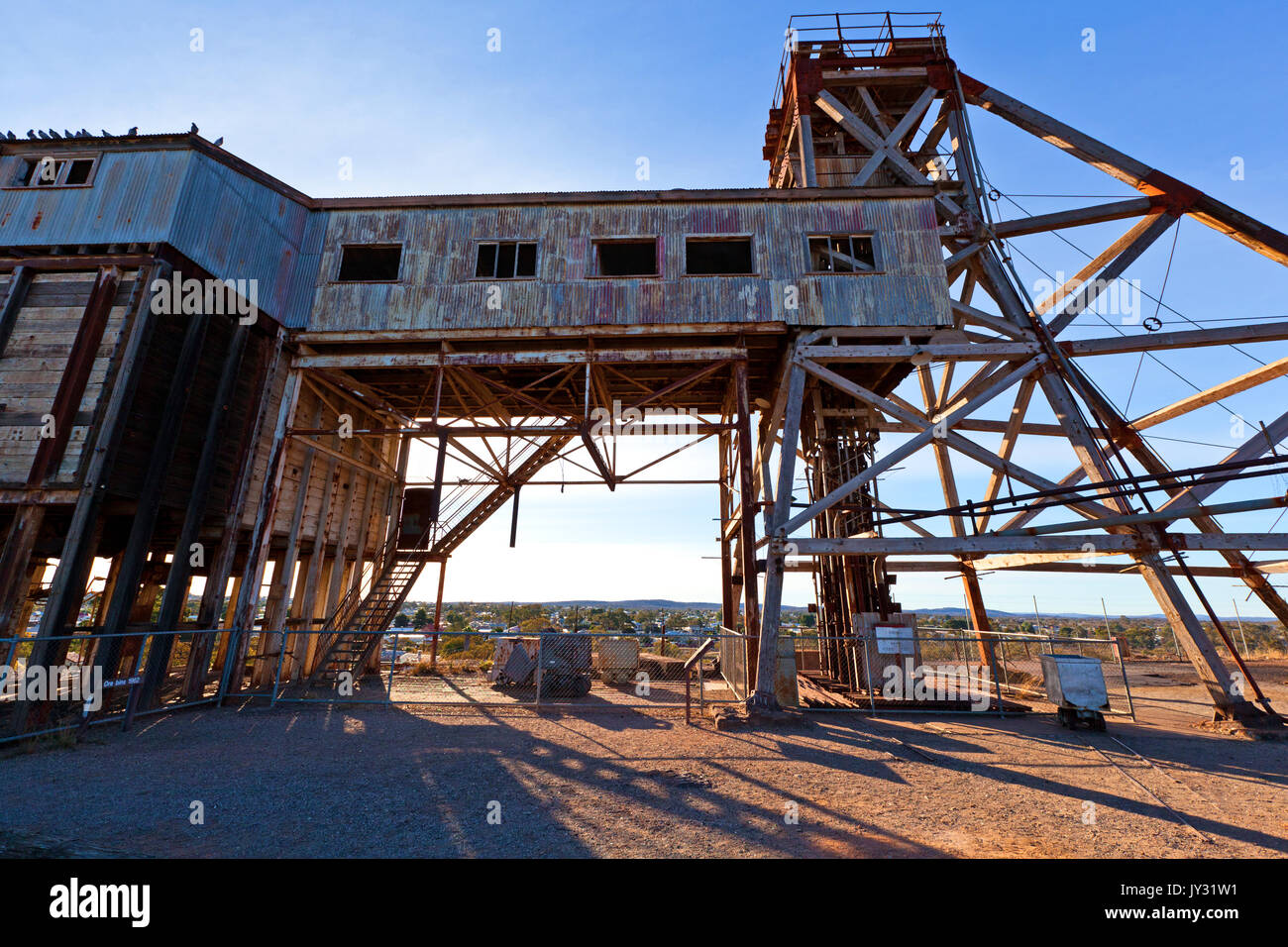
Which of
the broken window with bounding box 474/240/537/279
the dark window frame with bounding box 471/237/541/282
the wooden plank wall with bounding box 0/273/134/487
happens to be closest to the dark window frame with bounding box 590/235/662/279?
the dark window frame with bounding box 471/237/541/282

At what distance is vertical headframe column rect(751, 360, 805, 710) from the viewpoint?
11016 mm

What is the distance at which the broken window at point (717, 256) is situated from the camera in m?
14.2

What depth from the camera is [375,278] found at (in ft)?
48.4

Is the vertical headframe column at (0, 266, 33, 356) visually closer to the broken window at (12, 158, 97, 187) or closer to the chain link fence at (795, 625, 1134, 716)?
the broken window at (12, 158, 97, 187)

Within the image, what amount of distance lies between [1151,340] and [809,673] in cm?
1258

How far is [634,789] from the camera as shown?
6.77m

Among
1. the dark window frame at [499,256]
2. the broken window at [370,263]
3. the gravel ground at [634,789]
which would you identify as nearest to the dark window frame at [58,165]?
the broken window at [370,263]

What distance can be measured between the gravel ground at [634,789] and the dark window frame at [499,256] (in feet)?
34.7

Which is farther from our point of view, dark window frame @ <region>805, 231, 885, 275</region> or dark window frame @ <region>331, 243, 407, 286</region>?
dark window frame @ <region>331, 243, 407, 286</region>

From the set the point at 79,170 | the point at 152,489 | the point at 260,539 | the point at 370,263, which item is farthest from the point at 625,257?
the point at 79,170

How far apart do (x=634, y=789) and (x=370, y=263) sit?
14.8 meters

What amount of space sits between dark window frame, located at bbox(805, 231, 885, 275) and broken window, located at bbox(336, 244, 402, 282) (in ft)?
35.6

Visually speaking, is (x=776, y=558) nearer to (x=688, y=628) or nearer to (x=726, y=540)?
(x=726, y=540)
